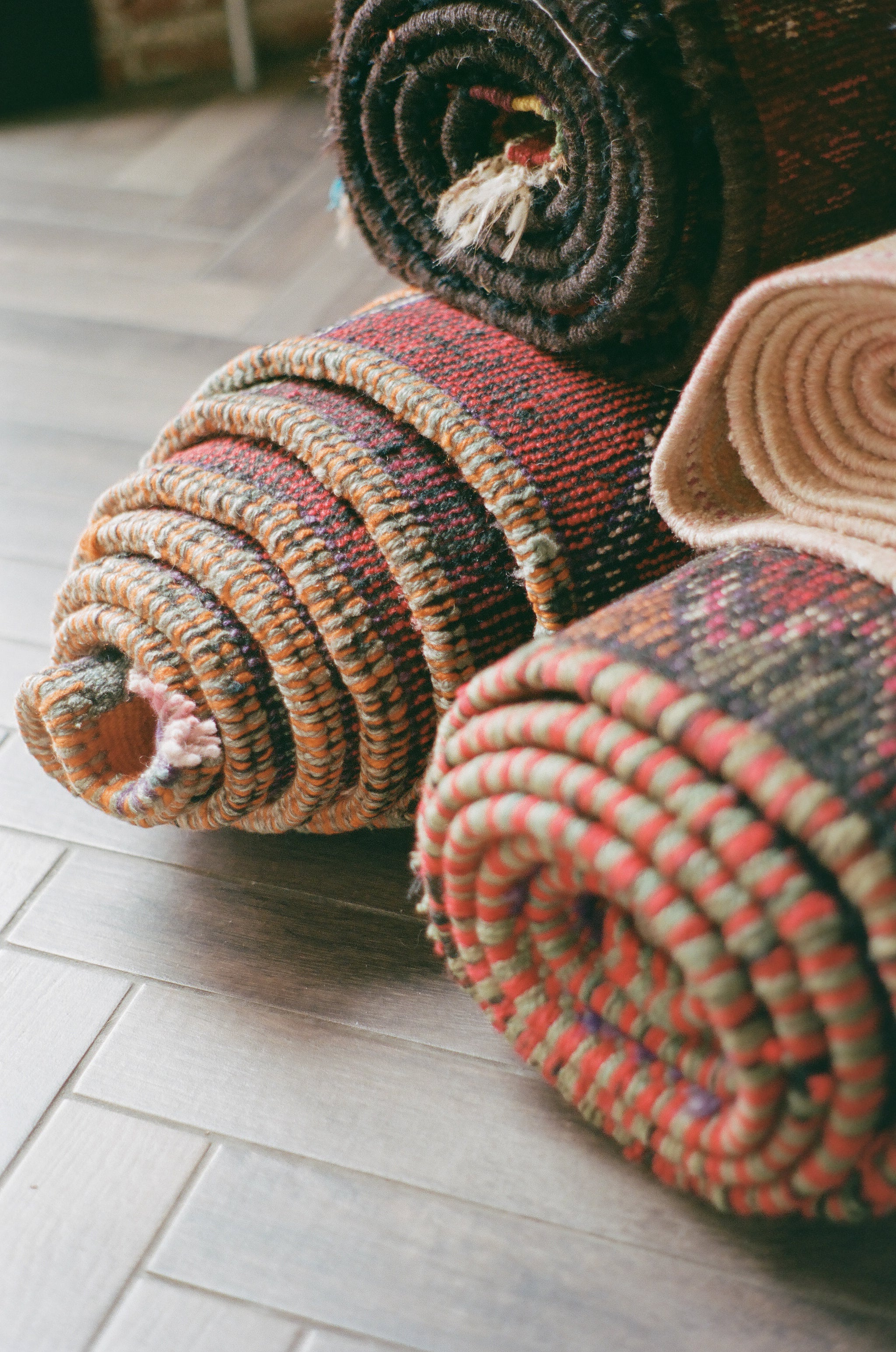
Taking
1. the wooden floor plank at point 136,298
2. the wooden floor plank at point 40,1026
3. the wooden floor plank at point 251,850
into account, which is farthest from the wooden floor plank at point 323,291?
the wooden floor plank at point 40,1026

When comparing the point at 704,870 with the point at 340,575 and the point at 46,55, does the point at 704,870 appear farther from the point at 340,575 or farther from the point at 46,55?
the point at 46,55

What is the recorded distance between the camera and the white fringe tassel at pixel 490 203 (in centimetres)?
64

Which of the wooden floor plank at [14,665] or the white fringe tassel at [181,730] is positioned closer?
the white fringe tassel at [181,730]

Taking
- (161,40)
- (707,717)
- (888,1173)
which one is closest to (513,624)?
(707,717)

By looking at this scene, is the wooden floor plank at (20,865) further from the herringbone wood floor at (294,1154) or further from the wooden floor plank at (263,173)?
the wooden floor plank at (263,173)

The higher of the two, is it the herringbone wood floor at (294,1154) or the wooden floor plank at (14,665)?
the wooden floor plank at (14,665)

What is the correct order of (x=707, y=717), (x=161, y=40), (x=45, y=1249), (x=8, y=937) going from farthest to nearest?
(x=161, y=40) < (x=8, y=937) < (x=45, y=1249) < (x=707, y=717)

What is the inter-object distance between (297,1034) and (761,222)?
468mm

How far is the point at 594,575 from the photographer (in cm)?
62

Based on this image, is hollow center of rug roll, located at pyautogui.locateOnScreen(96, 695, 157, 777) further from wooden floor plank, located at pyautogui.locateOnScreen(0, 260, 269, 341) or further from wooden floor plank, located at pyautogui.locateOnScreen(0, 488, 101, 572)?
wooden floor plank, located at pyautogui.locateOnScreen(0, 260, 269, 341)

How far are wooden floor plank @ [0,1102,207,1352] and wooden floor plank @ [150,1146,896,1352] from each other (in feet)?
0.06

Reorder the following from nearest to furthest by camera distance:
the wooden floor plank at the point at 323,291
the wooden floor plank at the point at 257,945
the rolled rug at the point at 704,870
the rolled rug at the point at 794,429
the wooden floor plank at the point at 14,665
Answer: the rolled rug at the point at 704,870
the rolled rug at the point at 794,429
the wooden floor plank at the point at 257,945
the wooden floor plank at the point at 14,665
the wooden floor plank at the point at 323,291

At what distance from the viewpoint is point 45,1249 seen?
534 millimetres

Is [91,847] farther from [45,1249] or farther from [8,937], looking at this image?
[45,1249]
